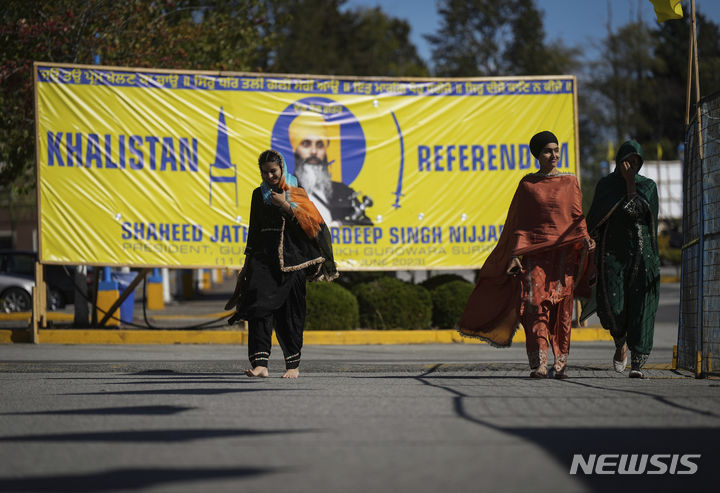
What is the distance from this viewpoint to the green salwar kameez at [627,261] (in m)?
8.66

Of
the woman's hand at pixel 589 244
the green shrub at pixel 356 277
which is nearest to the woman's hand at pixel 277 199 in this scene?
the woman's hand at pixel 589 244

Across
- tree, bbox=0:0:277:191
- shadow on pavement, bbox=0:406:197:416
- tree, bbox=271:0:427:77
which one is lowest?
shadow on pavement, bbox=0:406:197:416

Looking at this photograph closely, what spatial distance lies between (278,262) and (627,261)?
2862mm


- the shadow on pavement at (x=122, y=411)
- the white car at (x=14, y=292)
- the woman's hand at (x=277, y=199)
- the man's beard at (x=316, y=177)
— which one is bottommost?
the white car at (x=14, y=292)

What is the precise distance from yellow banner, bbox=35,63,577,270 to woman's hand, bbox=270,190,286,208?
22.4ft

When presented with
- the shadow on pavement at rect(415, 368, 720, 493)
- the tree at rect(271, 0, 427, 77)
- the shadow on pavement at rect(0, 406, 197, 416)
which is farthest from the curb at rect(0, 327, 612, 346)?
the tree at rect(271, 0, 427, 77)

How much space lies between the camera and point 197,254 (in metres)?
15.2

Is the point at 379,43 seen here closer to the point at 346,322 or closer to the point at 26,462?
the point at 346,322

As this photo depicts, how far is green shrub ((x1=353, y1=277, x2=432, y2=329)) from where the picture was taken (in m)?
15.8

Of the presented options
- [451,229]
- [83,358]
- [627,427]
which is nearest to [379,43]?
[451,229]

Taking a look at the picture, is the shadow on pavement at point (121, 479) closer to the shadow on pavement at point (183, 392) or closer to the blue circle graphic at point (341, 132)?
the shadow on pavement at point (183, 392)

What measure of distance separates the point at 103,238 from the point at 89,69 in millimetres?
2394

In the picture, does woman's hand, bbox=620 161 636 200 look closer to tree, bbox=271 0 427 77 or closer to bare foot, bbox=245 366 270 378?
bare foot, bbox=245 366 270 378

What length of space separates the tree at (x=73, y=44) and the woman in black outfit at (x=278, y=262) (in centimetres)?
980
